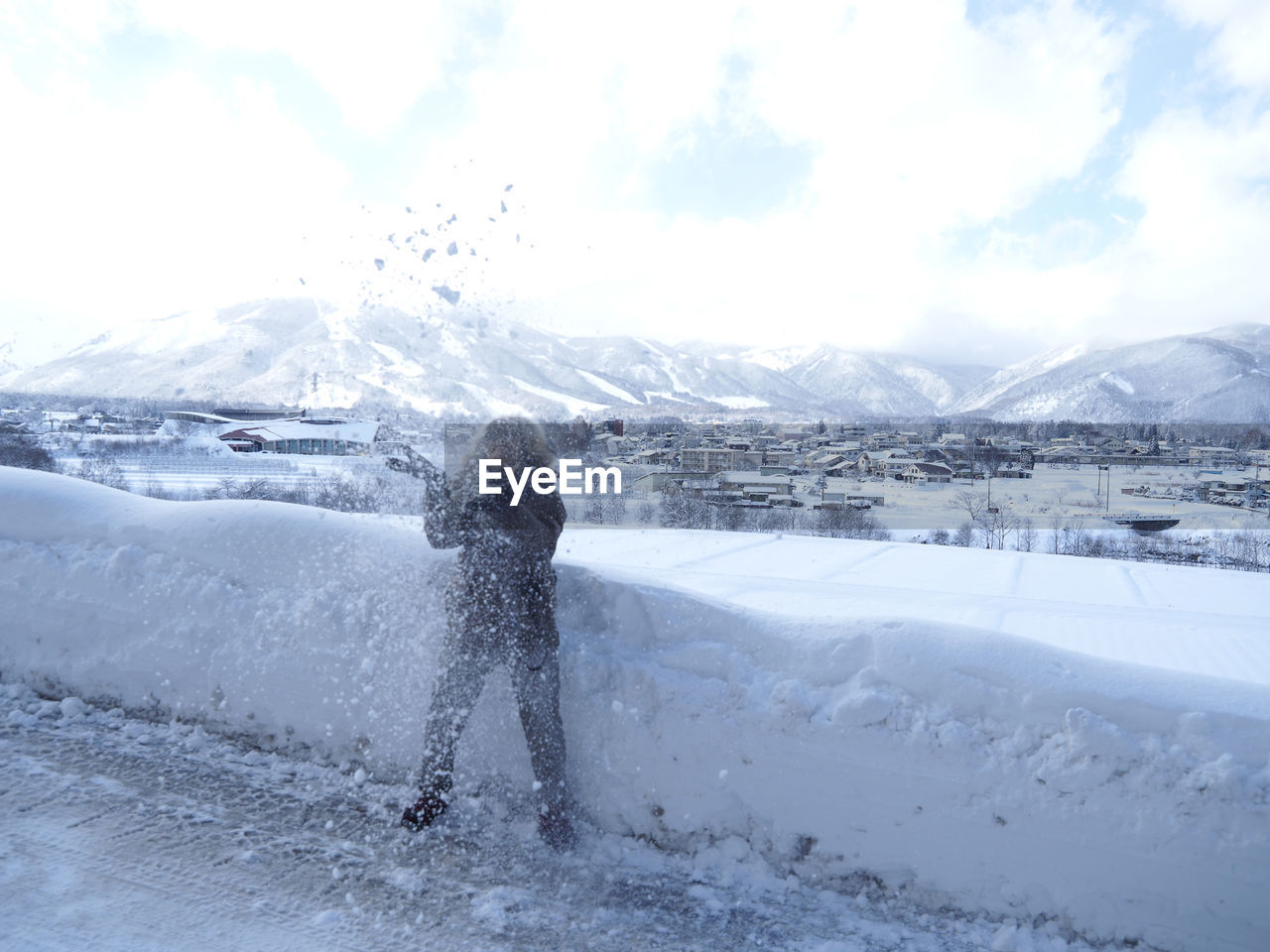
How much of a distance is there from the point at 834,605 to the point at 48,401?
6911mm

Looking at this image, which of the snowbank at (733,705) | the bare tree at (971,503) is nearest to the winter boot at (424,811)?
the snowbank at (733,705)

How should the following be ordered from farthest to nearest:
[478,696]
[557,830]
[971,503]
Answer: [971,503]
[478,696]
[557,830]

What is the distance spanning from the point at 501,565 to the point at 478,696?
1.77ft

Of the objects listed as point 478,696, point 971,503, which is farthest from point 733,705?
point 971,503

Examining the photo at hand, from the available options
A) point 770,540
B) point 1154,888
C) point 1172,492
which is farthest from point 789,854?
point 1172,492

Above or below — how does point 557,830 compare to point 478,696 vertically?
below

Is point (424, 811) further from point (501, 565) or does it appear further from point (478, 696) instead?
point (501, 565)

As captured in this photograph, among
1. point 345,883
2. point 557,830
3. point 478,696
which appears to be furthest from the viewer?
point 478,696

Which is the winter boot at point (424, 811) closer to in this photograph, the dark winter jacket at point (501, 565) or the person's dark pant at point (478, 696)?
the person's dark pant at point (478, 696)

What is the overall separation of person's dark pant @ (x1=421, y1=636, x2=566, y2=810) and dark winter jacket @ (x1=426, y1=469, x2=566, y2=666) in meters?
0.04

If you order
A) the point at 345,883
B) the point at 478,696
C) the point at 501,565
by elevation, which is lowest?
the point at 345,883

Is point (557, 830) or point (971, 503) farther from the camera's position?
point (971, 503)

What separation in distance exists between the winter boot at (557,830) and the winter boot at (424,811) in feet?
1.31

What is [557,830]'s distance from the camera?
2643mm
